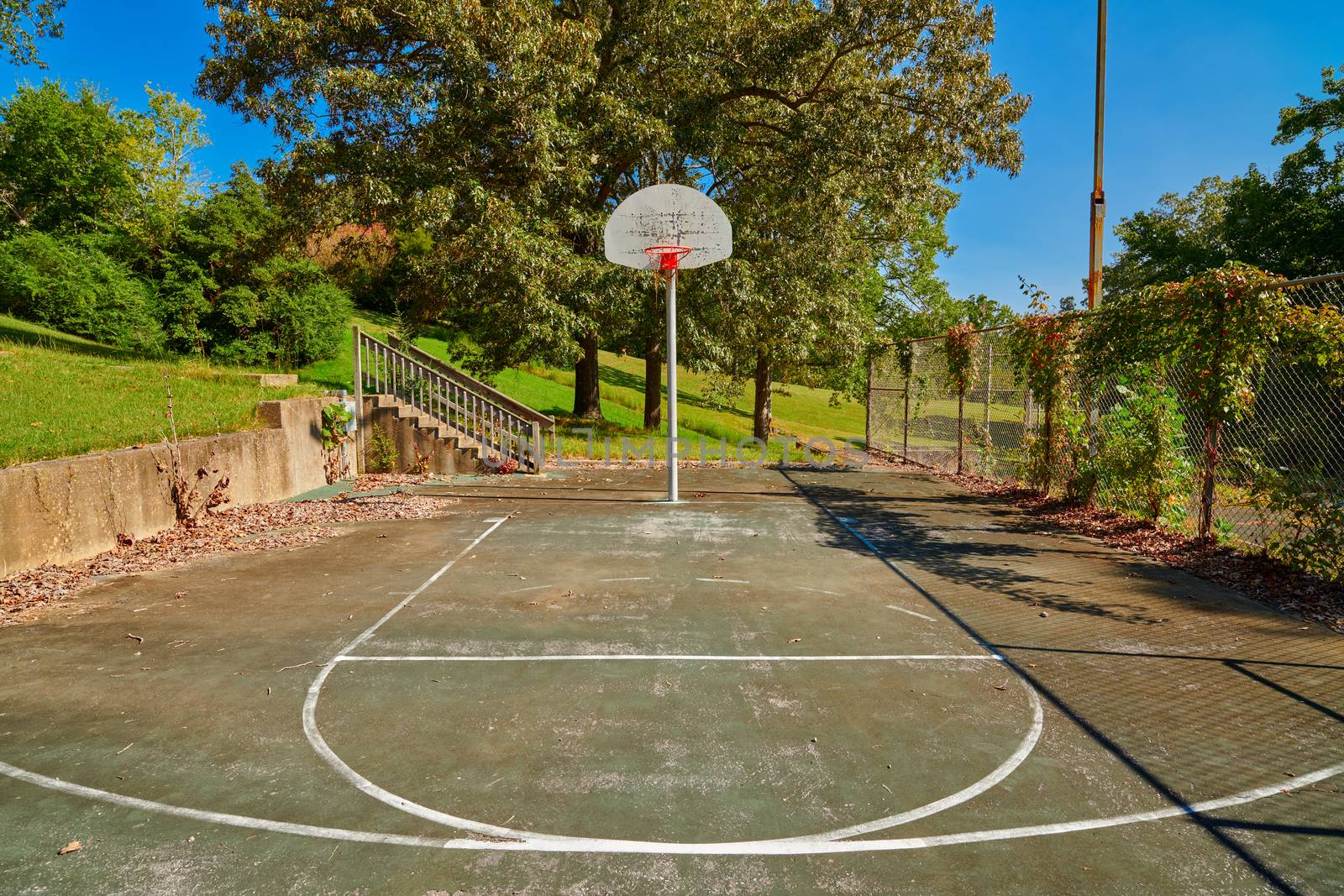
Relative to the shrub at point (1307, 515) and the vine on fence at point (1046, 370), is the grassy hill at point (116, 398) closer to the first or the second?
the vine on fence at point (1046, 370)

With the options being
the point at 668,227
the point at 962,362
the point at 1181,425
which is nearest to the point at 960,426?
the point at 962,362

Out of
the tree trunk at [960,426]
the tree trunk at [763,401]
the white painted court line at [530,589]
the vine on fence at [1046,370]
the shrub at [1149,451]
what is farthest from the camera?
the tree trunk at [763,401]

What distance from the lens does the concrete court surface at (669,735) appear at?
8.96 ft

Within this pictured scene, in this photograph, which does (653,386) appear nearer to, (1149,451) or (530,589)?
(1149,451)

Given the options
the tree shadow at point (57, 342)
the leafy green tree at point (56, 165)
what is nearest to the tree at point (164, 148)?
the leafy green tree at point (56, 165)

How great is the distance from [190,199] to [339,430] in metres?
29.4

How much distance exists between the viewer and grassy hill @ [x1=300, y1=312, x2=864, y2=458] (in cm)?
2098

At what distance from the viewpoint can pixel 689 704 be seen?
4074 mm

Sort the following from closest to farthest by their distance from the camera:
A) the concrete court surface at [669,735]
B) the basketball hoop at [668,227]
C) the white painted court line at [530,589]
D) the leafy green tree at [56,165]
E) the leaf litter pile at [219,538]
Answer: the concrete court surface at [669,735]
the leaf litter pile at [219,538]
the white painted court line at [530,589]
the basketball hoop at [668,227]
the leafy green tree at [56,165]

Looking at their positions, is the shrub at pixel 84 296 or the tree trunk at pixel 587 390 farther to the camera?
the tree trunk at pixel 587 390

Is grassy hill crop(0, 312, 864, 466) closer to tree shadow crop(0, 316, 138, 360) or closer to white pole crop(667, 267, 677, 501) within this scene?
tree shadow crop(0, 316, 138, 360)

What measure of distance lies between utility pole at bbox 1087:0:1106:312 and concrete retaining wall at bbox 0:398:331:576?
12550 mm

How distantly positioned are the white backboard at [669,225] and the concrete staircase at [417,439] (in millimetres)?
4510

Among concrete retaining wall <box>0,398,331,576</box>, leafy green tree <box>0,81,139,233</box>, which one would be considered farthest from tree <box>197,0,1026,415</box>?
leafy green tree <box>0,81,139,233</box>
